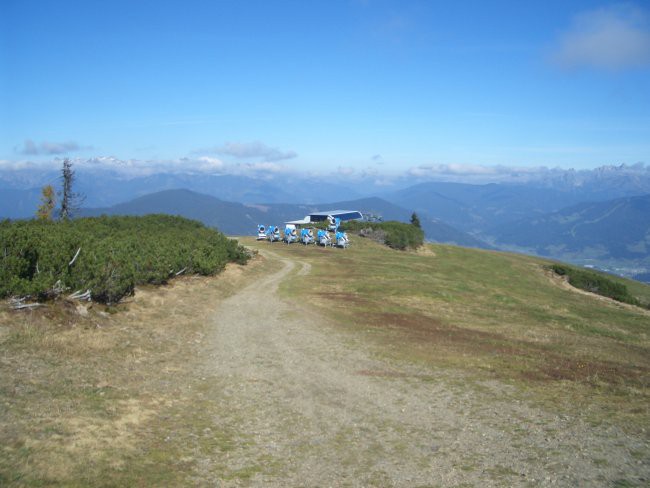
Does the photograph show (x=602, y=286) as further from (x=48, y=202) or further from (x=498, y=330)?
(x=48, y=202)

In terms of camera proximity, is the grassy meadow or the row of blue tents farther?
the row of blue tents

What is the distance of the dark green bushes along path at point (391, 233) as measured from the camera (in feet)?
226

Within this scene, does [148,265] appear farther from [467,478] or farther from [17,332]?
[467,478]

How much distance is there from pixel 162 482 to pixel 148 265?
17.2 m

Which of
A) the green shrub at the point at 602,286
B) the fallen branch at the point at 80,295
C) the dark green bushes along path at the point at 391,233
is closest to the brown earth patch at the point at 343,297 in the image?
the fallen branch at the point at 80,295

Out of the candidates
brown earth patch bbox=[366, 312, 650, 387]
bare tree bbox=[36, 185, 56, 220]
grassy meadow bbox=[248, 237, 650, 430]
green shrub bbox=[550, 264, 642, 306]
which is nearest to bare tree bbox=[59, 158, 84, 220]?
bare tree bbox=[36, 185, 56, 220]

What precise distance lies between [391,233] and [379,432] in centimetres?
6003

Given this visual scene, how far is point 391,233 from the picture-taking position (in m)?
70.1

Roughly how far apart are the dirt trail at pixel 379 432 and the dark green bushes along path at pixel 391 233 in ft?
172

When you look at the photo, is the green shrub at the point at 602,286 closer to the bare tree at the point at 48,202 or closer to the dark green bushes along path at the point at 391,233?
the dark green bushes along path at the point at 391,233

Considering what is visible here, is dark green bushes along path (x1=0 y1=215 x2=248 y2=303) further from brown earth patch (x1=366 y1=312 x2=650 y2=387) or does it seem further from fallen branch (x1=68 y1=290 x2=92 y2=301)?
brown earth patch (x1=366 y1=312 x2=650 y2=387)

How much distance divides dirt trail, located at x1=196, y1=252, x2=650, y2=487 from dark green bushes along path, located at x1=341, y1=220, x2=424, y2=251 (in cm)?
5238

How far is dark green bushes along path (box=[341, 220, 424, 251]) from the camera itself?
6894cm

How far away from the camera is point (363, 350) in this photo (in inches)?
714
